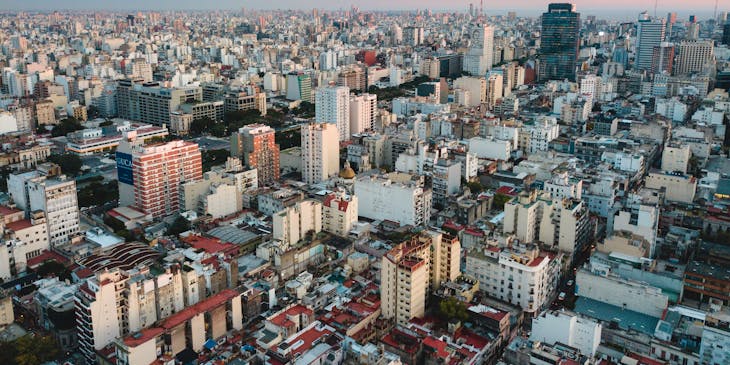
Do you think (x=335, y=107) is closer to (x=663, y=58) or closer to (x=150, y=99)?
(x=150, y=99)

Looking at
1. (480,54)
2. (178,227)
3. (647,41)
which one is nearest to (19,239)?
(178,227)

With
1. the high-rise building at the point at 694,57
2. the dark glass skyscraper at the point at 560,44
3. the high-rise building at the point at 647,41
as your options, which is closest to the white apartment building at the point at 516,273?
the dark glass skyscraper at the point at 560,44

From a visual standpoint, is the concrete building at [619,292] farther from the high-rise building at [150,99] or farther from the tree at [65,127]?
the tree at [65,127]

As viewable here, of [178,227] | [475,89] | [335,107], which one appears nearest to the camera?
[178,227]

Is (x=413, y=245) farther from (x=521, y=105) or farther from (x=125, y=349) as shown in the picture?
(x=521, y=105)

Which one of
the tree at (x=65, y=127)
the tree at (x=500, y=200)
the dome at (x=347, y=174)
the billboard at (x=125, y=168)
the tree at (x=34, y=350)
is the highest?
the billboard at (x=125, y=168)

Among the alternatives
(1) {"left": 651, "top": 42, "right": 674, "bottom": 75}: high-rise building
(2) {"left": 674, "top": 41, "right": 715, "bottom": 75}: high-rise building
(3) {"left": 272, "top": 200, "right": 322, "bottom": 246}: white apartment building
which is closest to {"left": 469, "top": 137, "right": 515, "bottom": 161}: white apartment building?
(3) {"left": 272, "top": 200, "right": 322, "bottom": 246}: white apartment building

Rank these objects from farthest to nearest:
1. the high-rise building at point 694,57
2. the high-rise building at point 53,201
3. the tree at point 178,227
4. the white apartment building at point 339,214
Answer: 1. the high-rise building at point 694,57
2. the tree at point 178,227
3. the white apartment building at point 339,214
4. the high-rise building at point 53,201
